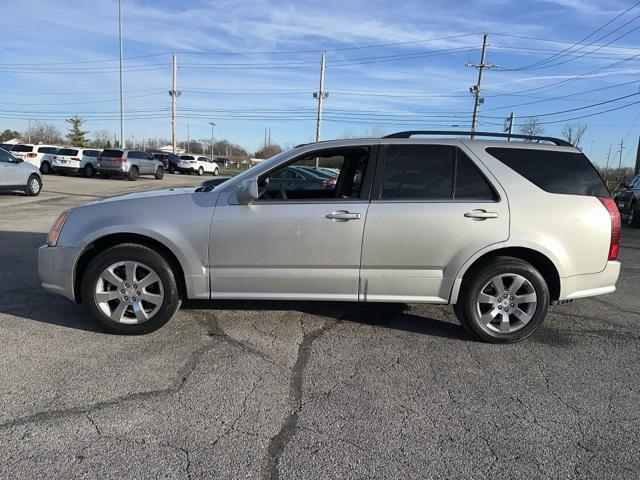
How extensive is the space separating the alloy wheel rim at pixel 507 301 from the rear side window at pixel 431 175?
2.44 ft

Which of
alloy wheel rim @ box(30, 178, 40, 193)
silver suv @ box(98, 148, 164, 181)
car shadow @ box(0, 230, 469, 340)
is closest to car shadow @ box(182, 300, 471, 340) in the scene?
car shadow @ box(0, 230, 469, 340)

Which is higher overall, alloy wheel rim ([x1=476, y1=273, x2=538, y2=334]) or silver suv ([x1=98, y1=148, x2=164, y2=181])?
silver suv ([x1=98, y1=148, x2=164, y2=181])

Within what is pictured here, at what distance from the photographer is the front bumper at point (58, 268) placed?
423cm

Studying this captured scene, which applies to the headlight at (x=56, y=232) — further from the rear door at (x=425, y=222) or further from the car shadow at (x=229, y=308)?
the rear door at (x=425, y=222)

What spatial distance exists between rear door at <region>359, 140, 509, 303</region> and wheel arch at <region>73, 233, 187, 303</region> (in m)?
1.62

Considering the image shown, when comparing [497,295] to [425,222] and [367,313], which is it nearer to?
[425,222]

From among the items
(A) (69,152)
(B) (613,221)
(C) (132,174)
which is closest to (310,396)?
(B) (613,221)

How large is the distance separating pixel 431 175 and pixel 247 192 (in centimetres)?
162

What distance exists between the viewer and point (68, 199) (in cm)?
1583

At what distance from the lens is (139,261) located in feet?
13.7

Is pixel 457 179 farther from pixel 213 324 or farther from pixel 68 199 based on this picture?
pixel 68 199

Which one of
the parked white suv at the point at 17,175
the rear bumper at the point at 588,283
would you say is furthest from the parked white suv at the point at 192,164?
the rear bumper at the point at 588,283

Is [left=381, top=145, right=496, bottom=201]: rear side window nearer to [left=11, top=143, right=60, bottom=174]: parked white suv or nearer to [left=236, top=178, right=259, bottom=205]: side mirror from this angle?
[left=236, top=178, right=259, bottom=205]: side mirror

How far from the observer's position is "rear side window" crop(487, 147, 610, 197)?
428 centimetres
